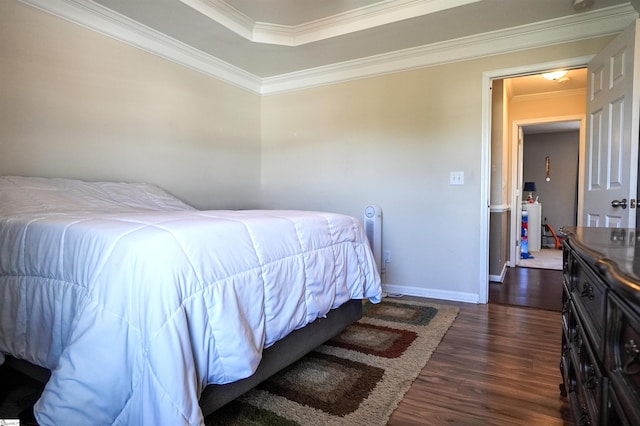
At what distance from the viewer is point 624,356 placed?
650 millimetres

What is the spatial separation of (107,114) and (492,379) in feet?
10.1

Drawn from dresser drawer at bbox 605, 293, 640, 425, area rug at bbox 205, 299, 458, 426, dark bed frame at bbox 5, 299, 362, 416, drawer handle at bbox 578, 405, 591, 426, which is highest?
dresser drawer at bbox 605, 293, 640, 425

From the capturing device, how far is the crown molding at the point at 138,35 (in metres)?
2.41

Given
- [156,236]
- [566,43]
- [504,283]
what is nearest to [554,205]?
[504,283]

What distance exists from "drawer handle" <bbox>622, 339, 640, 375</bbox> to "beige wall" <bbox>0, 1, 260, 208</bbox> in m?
2.96

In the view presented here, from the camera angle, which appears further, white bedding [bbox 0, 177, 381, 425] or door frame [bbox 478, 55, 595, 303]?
door frame [bbox 478, 55, 595, 303]

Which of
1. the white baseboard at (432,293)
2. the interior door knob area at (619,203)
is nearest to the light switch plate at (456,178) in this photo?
the white baseboard at (432,293)

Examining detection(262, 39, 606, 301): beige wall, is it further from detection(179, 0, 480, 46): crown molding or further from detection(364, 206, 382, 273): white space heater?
detection(179, 0, 480, 46): crown molding

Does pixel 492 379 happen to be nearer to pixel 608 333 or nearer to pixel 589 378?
pixel 589 378

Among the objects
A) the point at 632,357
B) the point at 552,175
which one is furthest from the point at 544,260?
the point at 632,357

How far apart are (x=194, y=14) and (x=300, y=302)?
240 centimetres

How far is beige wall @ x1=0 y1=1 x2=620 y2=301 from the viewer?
7.66ft

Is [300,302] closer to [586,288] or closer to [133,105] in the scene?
[586,288]

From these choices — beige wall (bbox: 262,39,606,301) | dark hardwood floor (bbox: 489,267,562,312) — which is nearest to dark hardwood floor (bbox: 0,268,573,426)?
dark hardwood floor (bbox: 489,267,562,312)
